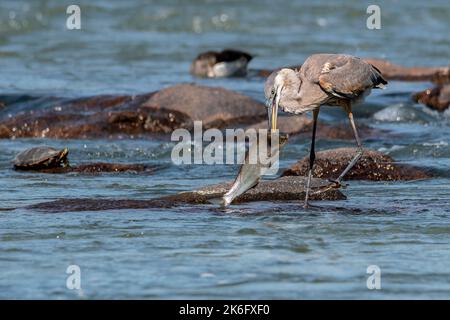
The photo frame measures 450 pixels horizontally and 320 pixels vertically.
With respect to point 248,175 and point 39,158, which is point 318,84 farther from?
point 39,158

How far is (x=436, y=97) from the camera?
16.3m

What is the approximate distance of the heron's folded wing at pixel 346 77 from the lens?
9.49 metres

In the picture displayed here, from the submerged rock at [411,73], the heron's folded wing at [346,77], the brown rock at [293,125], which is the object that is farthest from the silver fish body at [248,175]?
the submerged rock at [411,73]

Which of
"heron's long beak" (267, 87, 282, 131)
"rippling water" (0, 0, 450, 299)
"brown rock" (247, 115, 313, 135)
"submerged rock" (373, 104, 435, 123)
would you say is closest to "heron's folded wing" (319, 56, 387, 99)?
"heron's long beak" (267, 87, 282, 131)

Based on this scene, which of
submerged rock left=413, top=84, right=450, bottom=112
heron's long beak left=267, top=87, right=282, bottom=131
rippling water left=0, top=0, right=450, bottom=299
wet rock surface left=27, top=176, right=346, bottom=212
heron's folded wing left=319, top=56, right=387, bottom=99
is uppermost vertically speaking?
heron's folded wing left=319, top=56, right=387, bottom=99

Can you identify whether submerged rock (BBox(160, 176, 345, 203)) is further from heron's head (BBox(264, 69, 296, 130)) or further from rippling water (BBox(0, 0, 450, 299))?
heron's head (BBox(264, 69, 296, 130))

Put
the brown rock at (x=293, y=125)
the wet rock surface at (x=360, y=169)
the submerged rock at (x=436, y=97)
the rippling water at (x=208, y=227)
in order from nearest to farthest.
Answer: the rippling water at (x=208, y=227)
the wet rock surface at (x=360, y=169)
the brown rock at (x=293, y=125)
the submerged rock at (x=436, y=97)

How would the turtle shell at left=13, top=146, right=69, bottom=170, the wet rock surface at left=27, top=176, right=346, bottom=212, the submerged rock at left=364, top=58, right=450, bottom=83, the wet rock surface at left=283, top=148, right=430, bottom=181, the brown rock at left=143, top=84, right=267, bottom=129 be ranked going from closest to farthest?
the wet rock surface at left=27, top=176, right=346, bottom=212
the wet rock surface at left=283, top=148, right=430, bottom=181
the turtle shell at left=13, top=146, right=69, bottom=170
the brown rock at left=143, top=84, right=267, bottom=129
the submerged rock at left=364, top=58, right=450, bottom=83

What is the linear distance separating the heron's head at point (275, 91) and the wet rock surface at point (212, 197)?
729 millimetres

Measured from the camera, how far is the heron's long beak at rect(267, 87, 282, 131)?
8961mm

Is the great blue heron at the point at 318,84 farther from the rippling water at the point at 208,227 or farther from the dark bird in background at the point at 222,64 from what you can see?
the dark bird in background at the point at 222,64
